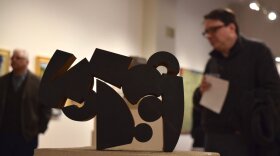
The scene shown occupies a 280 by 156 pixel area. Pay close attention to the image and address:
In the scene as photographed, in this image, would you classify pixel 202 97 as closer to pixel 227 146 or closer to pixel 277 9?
pixel 227 146

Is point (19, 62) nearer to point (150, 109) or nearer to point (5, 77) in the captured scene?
point (5, 77)

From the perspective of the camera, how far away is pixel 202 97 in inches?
92.0

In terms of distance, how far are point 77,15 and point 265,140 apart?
3.58 meters

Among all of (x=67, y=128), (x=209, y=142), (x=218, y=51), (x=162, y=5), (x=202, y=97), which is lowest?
(x=67, y=128)

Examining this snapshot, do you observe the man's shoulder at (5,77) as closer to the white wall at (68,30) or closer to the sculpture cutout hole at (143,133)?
the white wall at (68,30)

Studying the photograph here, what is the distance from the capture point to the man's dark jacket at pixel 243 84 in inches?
85.4

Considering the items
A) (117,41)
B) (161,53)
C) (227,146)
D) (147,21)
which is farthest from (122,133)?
(147,21)

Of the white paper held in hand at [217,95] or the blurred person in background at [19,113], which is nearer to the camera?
the white paper held in hand at [217,95]

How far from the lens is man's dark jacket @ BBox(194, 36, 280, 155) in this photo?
7.12ft

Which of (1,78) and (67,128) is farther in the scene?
(67,128)

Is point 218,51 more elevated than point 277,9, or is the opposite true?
point 277,9

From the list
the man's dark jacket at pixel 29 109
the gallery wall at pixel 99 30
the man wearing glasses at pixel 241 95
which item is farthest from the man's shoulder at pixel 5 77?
the man wearing glasses at pixel 241 95

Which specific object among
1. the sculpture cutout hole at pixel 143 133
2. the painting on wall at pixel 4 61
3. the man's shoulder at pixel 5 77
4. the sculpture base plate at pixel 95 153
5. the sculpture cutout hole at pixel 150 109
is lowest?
the man's shoulder at pixel 5 77

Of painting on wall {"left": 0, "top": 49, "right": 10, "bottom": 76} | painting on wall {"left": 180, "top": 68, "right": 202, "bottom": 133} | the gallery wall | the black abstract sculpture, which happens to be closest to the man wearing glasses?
the black abstract sculpture
